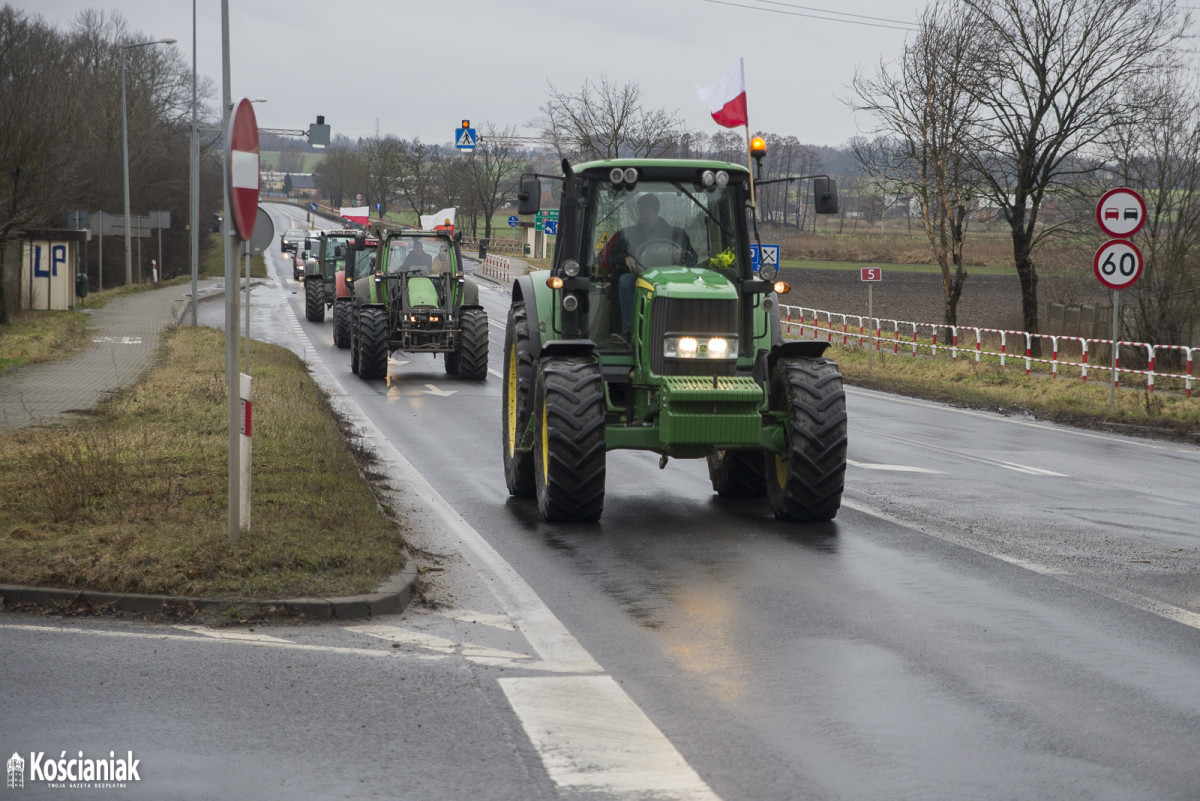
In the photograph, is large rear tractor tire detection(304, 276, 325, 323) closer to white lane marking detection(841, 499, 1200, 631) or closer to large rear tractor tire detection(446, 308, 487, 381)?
large rear tractor tire detection(446, 308, 487, 381)

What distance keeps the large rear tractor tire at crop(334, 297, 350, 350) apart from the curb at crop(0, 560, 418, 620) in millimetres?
23350

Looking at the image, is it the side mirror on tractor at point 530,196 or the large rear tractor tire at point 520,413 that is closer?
the side mirror on tractor at point 530,196

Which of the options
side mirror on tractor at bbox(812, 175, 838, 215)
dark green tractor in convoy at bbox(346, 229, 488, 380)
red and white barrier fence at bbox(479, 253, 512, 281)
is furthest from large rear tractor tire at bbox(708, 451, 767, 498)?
red and white barrier fence at bbox(479, 253, 512, 281)

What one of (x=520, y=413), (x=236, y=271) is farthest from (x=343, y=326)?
(x=236, y=271)

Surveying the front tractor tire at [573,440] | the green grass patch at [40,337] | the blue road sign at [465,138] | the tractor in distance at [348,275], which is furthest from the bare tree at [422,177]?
the front tractor tire at [573,440]

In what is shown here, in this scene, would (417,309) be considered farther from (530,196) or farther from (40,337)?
(530,196)

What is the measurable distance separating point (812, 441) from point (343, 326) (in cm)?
2201

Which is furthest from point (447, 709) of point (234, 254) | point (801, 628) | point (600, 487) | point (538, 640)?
point (600, 487)

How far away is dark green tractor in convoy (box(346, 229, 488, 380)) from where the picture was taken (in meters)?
23.8

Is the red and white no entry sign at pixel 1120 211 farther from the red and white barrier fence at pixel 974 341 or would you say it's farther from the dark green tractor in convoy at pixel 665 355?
the dark green tractor in convoy at pixel 665 355

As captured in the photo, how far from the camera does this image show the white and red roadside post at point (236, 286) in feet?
25.6

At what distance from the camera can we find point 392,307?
81.8 ft

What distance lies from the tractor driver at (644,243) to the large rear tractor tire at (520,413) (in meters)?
0.99

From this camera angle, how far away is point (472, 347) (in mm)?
23844
